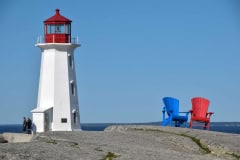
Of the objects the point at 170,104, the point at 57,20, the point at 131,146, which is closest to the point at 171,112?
the point at 170,104

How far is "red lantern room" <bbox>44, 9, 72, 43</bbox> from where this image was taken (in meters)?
34.9

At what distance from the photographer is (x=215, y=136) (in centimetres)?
2044

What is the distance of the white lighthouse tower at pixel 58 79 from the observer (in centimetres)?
3447

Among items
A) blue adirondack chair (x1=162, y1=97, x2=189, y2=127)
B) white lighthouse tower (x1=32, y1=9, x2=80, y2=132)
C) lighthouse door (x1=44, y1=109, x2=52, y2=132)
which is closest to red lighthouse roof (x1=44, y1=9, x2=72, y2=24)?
white lighthouse tower (x1=32, y1=9, x2=80, y2=132)

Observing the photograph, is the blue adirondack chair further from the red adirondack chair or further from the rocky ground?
the rocky ground

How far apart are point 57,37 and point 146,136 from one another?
1574 cm

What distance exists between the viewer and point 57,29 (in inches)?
1380

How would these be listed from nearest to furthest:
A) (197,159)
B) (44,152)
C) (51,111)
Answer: (44,152)
(197,159)
(51,111)

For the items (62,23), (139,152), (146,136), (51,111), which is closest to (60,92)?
(51,111)

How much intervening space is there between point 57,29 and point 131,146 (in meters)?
18.2

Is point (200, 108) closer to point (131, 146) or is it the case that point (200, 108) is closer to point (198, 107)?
point (198, 107)

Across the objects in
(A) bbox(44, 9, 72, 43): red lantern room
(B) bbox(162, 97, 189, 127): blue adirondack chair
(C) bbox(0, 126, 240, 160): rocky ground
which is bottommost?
(C) bbox(0, 126, 240, 160): rocky ground

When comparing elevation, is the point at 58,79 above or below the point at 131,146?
above

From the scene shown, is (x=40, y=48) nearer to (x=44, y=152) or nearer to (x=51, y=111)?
(x=51, y=111)
